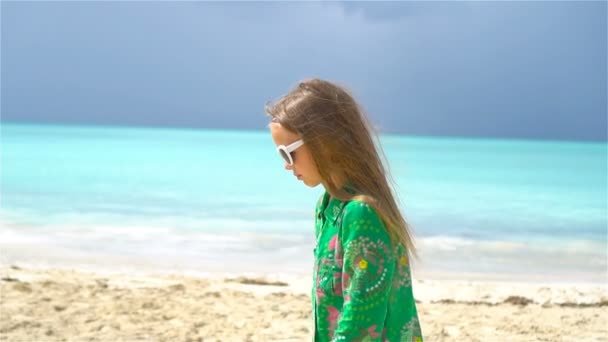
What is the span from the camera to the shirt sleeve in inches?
74.5

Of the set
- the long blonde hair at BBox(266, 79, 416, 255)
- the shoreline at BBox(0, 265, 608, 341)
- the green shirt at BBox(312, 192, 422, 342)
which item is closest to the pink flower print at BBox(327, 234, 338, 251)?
the green shirt at BBox(312, 192, 422, 342)

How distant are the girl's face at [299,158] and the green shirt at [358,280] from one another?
73 mm

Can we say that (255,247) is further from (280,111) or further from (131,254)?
(280,111)

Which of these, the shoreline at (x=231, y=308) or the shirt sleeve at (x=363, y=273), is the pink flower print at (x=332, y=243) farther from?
the shoreline at (x=231, y=308)

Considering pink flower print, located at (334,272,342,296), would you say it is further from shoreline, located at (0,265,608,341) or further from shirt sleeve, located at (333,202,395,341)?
shoreline, located at (0,265,608,341)

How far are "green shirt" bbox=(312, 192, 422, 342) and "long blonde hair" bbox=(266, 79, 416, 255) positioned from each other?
6 centimetres

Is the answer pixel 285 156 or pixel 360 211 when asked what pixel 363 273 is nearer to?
pixel 360 211

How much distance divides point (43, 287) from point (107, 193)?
11.2 meters

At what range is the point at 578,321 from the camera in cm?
596

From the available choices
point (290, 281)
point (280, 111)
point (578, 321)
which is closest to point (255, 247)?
point (290, 281)

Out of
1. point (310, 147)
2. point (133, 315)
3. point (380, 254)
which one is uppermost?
Result: point (310, 147)

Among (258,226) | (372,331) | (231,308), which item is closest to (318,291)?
(372,331)

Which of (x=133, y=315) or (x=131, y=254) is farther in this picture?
(x=131, y=254)

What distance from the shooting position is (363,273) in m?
1.90
